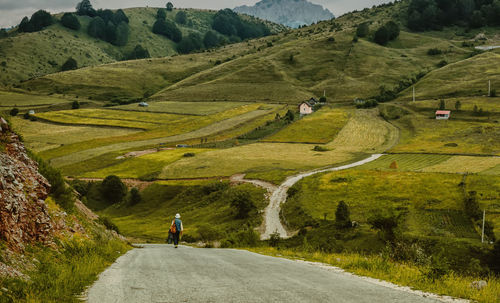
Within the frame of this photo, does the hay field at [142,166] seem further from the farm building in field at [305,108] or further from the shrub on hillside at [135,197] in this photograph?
the farm building in field at [305,108]

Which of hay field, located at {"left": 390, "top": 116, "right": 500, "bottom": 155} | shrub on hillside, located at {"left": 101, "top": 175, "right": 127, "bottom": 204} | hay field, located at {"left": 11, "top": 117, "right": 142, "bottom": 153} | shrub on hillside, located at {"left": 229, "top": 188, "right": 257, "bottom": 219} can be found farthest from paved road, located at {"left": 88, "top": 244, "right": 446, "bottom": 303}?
hay field, located at {"left": 11, "top": 117, "right": 142, "bottom": 153}

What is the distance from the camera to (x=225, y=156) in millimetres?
102000

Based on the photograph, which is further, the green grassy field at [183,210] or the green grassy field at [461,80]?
the green grassy field at [461,80]

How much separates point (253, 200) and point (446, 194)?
30763 mm

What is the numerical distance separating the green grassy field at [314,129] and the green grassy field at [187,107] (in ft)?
141

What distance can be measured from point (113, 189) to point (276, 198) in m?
36.2

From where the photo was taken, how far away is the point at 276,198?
2744 inches

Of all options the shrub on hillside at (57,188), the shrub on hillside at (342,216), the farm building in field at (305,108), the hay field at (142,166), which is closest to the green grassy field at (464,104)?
the farm building in field at (305,108)

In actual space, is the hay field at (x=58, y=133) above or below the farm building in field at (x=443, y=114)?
below

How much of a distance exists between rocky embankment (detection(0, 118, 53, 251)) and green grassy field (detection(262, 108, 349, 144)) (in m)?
106

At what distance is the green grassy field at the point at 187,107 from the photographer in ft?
551

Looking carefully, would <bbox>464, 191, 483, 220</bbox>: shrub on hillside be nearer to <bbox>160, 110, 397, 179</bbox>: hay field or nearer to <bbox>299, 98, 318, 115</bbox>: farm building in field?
<bbox>160, 110, 397, 179</bbox>: hay field

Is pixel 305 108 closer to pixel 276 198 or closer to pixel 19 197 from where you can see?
pixel 276 198

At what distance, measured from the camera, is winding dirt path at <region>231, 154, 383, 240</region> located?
55594 millimetres
